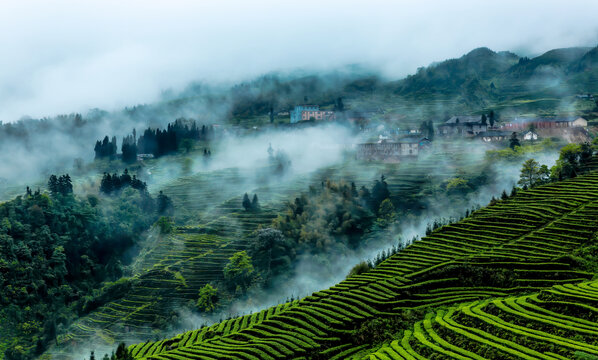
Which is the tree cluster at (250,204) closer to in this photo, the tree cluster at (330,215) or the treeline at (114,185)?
the tree cluster at (330,215)

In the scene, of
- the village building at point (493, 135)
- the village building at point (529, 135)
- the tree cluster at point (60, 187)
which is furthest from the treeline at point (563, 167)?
the tree cluster at point (60, 187)

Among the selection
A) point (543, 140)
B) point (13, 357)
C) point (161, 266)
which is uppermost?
point (543, 140)

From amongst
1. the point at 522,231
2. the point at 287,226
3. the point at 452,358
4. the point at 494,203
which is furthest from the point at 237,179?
the point at 452,358

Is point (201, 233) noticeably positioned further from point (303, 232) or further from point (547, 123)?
point (547, 123)

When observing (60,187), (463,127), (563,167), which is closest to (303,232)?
(563,167)

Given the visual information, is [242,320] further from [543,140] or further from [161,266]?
[543,140]
